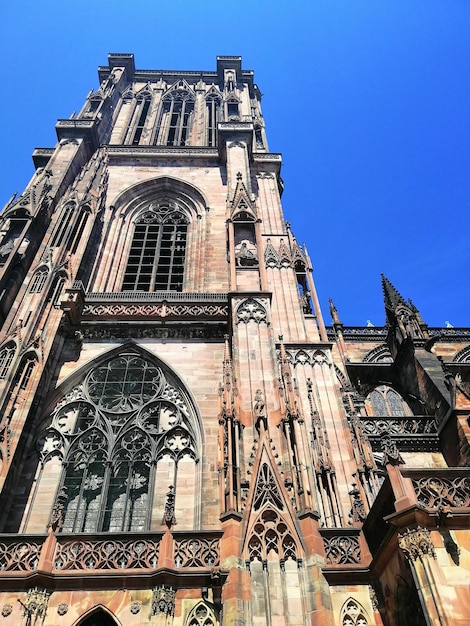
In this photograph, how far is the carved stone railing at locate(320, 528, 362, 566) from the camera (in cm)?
821

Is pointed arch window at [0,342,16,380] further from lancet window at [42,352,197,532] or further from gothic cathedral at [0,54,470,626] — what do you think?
lancet window at [42,352,197,532]

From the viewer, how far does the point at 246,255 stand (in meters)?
14.3

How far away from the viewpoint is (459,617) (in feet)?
19.4

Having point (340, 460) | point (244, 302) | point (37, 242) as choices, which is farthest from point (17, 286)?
point (340, 460)

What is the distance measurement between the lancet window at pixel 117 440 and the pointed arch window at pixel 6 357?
1.55m

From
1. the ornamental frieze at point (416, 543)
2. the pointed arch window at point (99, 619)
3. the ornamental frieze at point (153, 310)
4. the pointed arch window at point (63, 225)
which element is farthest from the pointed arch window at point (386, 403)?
the pointed arch window at point (99, 619)

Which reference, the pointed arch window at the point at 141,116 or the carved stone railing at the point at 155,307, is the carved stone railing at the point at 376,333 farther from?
the pointed arch window at the point at 141,116

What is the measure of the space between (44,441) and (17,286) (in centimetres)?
466

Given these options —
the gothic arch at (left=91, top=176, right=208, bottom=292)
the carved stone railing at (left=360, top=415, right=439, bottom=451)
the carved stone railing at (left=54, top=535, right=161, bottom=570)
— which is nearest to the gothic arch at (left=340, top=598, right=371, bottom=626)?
the carved stone railing at (left=54, top=535, right=161, bottom=570)

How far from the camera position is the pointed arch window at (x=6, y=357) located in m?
11.0

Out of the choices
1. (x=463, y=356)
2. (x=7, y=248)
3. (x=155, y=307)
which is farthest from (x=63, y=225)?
(x=463, y=356)

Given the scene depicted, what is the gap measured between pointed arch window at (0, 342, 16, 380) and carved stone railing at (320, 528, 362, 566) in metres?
7.23

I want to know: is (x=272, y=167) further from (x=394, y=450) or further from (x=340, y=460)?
(x=394, y=450)

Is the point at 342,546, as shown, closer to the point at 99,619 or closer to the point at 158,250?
the point at 99,619
